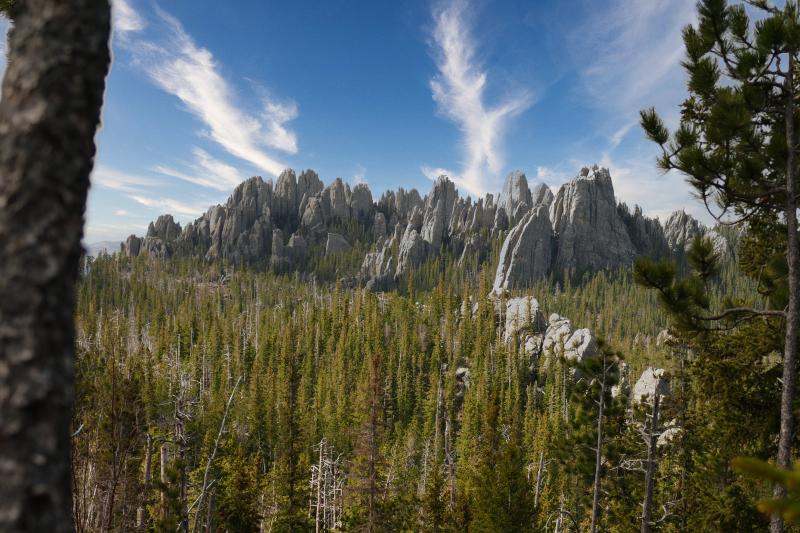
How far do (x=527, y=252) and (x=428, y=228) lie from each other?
37.2 m

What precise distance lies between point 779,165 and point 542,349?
5090 centimetres

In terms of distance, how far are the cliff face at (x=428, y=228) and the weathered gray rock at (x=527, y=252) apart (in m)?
0.27

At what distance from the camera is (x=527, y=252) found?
103 m

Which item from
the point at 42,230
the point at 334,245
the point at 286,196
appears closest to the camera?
the point at 42,230

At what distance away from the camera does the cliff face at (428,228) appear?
111 m

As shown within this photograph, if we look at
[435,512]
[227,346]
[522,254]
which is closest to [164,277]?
[227,346]

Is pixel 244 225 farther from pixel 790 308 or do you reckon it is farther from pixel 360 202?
pixel 790 308

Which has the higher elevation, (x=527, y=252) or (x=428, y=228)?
(x=428, y=228)

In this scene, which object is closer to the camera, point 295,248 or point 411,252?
point 411,252

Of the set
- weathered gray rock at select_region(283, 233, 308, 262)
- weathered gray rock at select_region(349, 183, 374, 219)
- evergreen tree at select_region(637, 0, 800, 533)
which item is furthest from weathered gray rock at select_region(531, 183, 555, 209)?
evergreen tree at select_region(637, 0, 800, 533)

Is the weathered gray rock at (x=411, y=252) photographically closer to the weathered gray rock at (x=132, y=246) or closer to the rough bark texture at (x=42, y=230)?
the weathered gray rock at (x=132, y=246)

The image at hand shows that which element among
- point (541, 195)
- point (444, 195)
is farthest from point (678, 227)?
point (444, 195)

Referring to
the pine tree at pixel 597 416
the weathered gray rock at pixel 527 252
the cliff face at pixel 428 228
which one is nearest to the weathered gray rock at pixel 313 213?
the cliff face at pixel 428 228

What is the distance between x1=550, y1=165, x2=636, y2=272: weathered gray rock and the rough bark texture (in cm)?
11669
